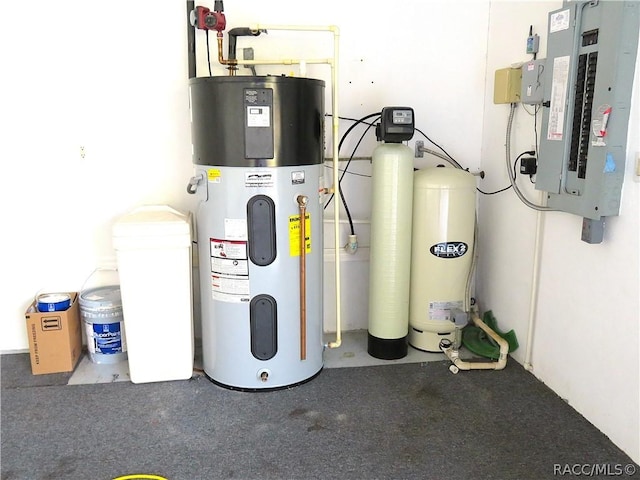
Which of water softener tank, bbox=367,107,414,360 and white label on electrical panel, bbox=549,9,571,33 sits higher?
white label on electrical panel, bbox=549,9,571,33

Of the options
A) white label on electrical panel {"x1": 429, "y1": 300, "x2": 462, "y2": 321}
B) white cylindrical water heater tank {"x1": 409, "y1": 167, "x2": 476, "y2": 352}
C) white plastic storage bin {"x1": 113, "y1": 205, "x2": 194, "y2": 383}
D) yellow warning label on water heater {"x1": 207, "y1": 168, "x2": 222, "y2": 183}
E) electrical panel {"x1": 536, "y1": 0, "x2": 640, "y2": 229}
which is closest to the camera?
electrical panel {"x1": 536, "y1": 0, "x2": 640, "y2": 229}

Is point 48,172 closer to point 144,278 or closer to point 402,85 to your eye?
point 144,278

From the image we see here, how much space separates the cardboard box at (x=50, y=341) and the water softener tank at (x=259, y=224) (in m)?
0.72

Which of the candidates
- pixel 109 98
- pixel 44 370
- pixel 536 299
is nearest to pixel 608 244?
pixel 536 299

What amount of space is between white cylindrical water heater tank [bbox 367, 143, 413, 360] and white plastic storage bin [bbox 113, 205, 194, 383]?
3.16 feet

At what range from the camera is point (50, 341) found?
277cm

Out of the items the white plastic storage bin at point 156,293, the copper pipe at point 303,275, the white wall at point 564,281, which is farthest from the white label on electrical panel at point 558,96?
the white plastic storage bin at point 156,293

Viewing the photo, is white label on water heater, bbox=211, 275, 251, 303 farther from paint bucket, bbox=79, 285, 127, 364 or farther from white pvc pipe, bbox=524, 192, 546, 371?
white pvc pipe, bbox=524, 192, 546, 371

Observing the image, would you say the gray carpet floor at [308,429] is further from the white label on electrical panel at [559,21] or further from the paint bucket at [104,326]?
the white label on electrical panel at [559,21]

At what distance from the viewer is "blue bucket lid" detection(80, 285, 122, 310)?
2.82 m

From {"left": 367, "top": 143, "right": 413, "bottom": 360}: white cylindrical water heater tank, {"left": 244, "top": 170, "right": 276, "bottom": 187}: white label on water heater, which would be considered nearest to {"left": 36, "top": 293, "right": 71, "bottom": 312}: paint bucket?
{"left": 244, "top": 170, "right": 276, "bottom": 187}: white label on water heater

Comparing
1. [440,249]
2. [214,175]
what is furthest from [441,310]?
[214,175]
